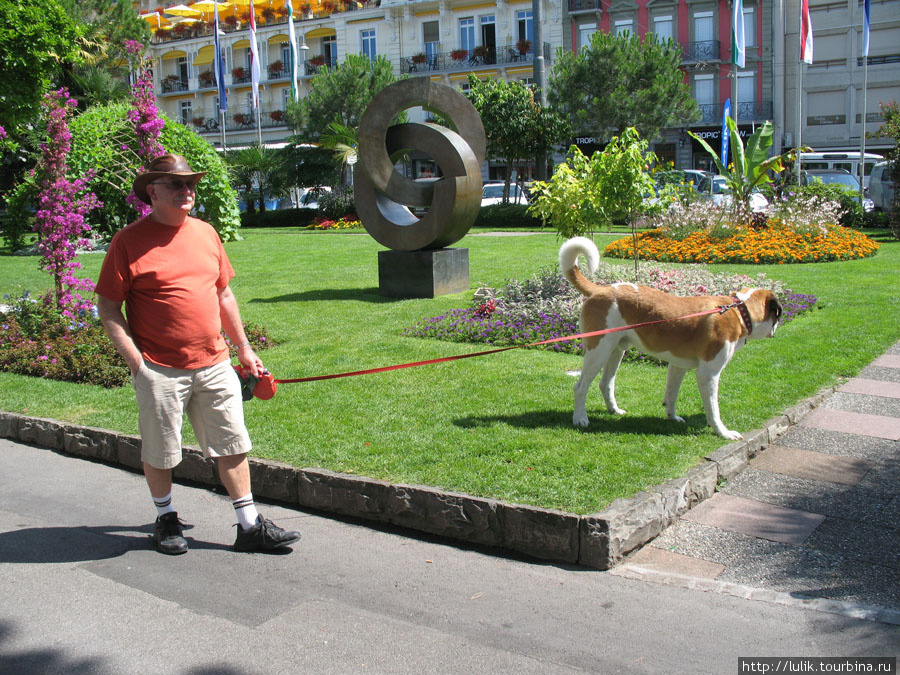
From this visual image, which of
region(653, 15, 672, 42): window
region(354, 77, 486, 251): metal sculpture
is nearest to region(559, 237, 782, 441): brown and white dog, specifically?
→ region(354, 77, 486, 251): metal sculpture

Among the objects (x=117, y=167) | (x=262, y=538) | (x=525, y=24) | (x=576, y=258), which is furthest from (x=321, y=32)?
(x=262, y=538)

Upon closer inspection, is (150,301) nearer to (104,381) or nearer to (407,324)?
(104,381)

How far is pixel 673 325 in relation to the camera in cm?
578

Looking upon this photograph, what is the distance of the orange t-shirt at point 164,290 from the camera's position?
4.27 meters

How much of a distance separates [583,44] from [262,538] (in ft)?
150

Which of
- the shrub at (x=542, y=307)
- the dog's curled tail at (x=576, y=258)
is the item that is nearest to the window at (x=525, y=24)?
the shrub at (x=542, y=307)

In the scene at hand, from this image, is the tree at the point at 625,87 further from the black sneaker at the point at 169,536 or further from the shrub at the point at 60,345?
the black sneaker at the point at 169,536

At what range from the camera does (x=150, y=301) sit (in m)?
4.31

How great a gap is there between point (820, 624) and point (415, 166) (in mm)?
47242

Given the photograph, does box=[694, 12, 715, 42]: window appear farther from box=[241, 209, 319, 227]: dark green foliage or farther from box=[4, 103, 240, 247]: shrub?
box=[4, 103, 240, 247]: shrub

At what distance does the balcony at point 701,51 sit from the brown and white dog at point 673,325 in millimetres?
41957

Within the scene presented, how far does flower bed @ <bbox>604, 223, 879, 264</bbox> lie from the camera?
16.7 meters

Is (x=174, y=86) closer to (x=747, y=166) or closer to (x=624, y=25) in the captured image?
(x=624, y=25)

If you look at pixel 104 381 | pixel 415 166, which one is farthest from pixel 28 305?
pixel 415 166
